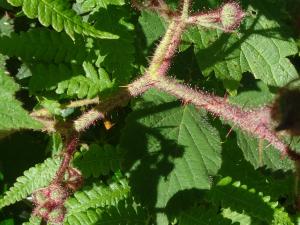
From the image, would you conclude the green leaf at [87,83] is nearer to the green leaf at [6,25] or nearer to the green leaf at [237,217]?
the green leaf at [6,25]

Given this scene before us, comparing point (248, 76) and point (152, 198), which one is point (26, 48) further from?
point (248, 76)

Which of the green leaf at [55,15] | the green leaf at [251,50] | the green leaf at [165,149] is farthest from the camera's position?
the green leaf at [251,50]

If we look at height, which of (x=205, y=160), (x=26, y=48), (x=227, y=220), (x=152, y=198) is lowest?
(x=227, y=220)

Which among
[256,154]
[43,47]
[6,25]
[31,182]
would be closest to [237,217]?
[256,154]

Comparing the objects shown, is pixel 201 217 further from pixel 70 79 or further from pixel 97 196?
pixel 70 79

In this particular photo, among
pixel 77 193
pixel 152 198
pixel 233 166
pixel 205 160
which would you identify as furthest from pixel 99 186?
pixel 233 166

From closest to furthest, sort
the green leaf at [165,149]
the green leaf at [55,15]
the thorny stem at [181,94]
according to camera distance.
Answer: the green leaf at [55,15]
the thorny stem at [181,94]
the green leaf at [165,149]

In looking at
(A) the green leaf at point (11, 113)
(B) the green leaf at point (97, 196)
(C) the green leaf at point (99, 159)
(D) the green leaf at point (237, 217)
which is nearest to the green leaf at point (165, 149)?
(C) the green leaf at point (99, 159)

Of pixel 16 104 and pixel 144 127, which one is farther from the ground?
pixel 16 104
